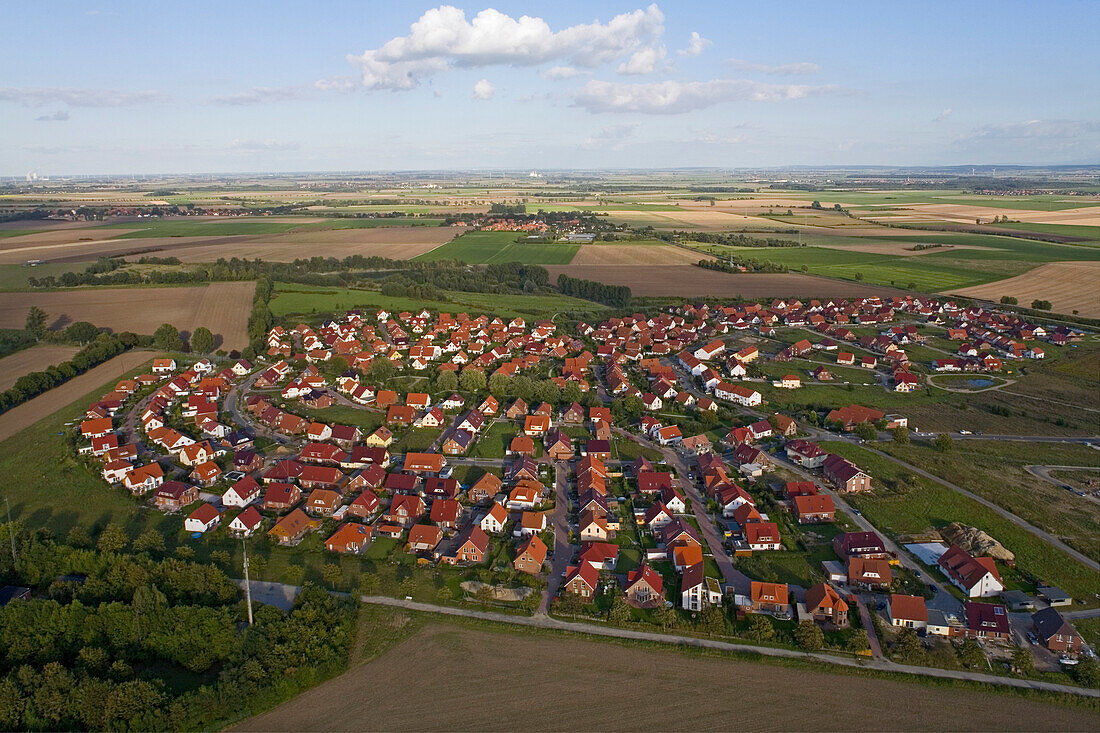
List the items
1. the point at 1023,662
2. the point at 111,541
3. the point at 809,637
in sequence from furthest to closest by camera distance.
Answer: the point at 111,541 < the point at 809,637 < the point at 1023,662

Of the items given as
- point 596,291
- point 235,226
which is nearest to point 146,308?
point 596,291

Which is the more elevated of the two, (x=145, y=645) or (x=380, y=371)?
(x=380, y=371)

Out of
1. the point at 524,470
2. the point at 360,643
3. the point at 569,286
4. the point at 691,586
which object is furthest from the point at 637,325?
the point at 360,643

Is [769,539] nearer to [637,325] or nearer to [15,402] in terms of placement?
[637,325]

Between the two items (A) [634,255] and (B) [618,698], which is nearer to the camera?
(B) [618,698]

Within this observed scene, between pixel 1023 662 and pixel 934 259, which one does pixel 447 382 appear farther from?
pixel 934 259

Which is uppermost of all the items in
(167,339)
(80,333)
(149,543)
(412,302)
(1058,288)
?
(1058,288)

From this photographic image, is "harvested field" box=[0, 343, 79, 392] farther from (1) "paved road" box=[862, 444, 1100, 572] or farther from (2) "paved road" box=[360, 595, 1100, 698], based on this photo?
(1) "paved road" box=[862, 444, 1100, 572]
